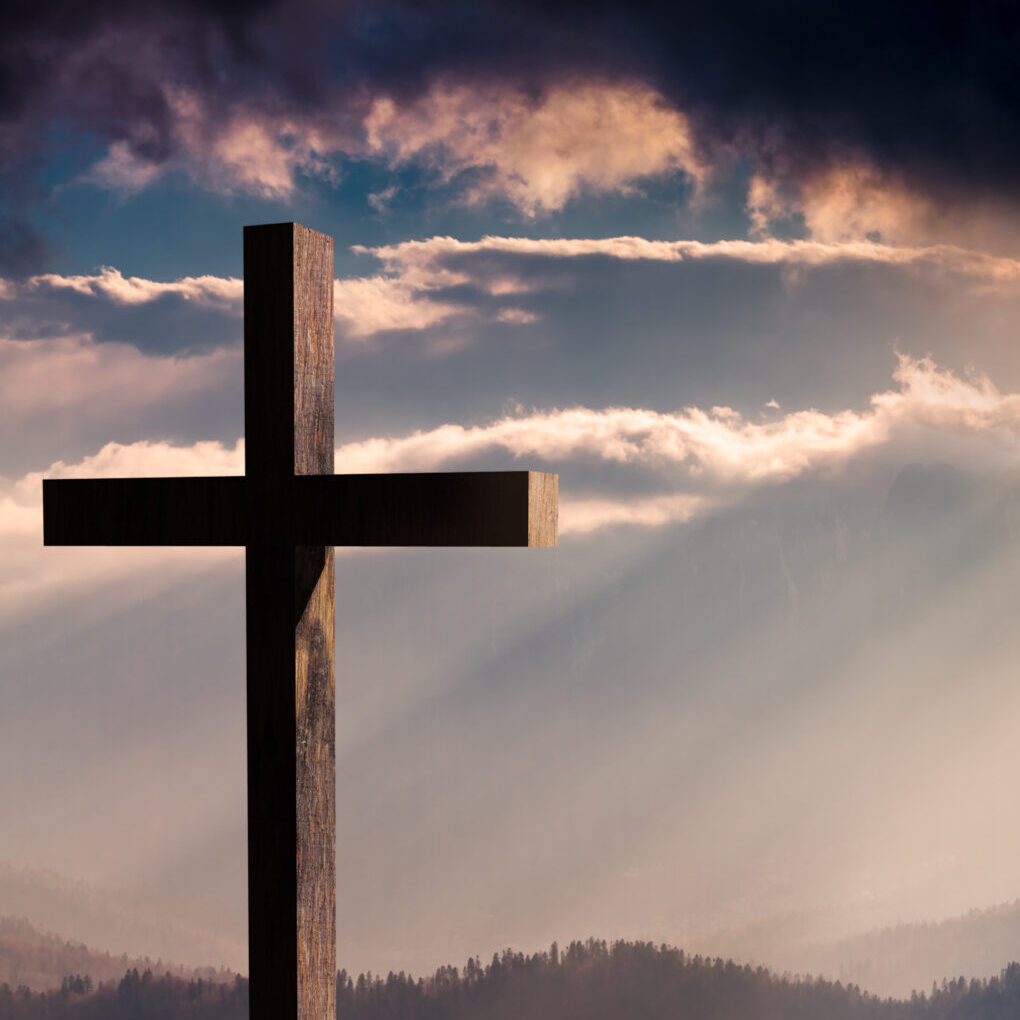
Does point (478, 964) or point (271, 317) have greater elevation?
point (271, 317)

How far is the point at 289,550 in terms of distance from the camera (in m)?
2.53

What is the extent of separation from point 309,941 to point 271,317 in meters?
1.37

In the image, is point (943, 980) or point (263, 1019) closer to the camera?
point (263, 1019)

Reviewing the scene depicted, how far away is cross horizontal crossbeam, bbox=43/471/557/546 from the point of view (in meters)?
2.36

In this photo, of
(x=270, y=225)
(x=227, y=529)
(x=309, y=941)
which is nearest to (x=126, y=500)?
(x=227, y=529)

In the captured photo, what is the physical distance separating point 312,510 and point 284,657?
0.32 metres

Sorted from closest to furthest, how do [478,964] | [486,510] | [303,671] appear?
[486,510], [303,671], [478,964]

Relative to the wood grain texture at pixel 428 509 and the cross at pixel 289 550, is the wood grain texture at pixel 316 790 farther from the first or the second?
the wood grain texture at pixel 428 509

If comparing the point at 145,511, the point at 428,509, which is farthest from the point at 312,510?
the point at 145,511

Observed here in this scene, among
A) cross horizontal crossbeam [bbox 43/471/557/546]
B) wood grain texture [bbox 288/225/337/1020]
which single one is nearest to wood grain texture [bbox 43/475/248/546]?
cross horizontal crossbeam [bbox 43/471/557/546]

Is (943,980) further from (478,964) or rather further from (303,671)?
(303,671)

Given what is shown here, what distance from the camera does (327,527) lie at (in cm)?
249

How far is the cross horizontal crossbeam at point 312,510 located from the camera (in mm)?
2363

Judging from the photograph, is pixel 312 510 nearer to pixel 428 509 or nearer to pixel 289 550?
pixel 289 550
